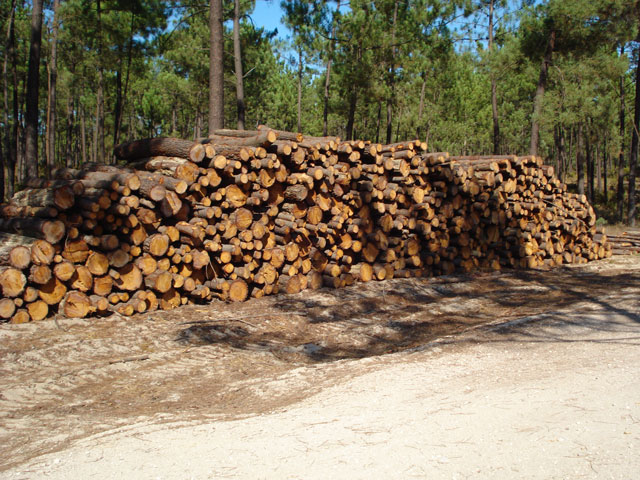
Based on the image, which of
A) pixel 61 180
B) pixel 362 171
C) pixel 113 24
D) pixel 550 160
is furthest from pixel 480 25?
pixel 550 160

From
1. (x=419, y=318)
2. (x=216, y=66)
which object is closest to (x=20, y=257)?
(x=419, y=318)

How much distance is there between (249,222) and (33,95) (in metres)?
8.50

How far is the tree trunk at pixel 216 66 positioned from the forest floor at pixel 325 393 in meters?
5.33

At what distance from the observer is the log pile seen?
226 inches

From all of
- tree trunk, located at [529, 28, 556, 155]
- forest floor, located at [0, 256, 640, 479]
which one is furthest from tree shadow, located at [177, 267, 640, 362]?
tree trunk, located at [529, 28, 556, 155]

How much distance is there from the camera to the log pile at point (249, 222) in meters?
5.73

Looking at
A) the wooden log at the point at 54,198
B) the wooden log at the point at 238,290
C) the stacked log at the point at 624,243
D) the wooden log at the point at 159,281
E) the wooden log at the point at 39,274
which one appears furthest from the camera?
the stacked log at the point at 624,243

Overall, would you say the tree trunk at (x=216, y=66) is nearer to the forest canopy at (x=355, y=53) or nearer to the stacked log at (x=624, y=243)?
the forest canopy at (x=355, y=53)

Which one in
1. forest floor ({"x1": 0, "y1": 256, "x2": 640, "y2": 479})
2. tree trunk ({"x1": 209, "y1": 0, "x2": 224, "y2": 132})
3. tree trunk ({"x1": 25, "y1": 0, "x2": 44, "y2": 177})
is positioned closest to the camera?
forest floor ({"x1": 0, "y1": 256, "x2": 640, "y2": 479})

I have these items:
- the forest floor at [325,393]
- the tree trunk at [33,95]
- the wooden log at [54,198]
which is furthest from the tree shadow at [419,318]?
the tree trunk at [33,95]

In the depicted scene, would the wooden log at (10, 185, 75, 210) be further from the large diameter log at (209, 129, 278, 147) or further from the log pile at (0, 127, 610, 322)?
the large diameter log at (209, 129, 278, 147)

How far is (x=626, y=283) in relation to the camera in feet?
29.5

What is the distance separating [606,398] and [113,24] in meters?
20.6

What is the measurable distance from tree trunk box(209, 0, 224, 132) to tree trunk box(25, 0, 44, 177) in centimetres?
481
